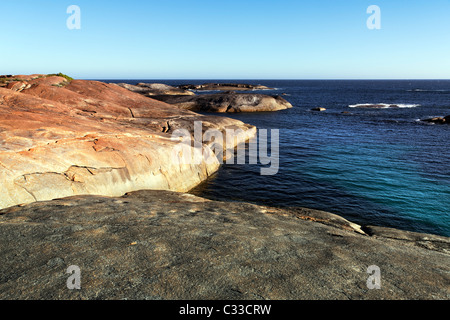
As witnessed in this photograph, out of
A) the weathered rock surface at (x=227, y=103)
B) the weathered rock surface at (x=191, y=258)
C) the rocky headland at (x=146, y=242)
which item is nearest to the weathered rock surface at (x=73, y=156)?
the rocky headland at (x=146, y=242)

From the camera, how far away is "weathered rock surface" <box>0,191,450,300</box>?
474cm

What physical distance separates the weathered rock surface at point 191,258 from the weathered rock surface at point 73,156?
1415 mm

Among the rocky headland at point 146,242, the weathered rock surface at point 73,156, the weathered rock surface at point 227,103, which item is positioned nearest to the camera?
the rocky headland at point 146,242

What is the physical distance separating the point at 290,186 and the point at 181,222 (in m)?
11.1

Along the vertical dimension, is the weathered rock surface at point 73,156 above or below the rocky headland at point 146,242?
above

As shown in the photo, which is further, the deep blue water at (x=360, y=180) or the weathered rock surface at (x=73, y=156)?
the deep blue water at (x=360, y=180)

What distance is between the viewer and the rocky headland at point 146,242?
4.84 meters

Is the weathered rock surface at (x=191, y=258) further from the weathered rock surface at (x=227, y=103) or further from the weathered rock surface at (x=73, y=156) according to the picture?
the weathered rock surface at (x=227, y=103)

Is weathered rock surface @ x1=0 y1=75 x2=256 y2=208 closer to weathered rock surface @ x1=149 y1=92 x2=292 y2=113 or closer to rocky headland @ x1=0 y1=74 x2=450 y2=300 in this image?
rocky headland @ x1=0 y1=74 x2=450 y2=300

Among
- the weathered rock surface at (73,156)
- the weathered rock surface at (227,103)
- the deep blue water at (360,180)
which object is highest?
the weathered rock surface at (227,103)

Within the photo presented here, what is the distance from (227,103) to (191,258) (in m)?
51.6

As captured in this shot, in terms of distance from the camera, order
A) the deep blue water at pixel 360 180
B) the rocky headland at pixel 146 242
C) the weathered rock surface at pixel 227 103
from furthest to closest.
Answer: the weathered rock surface at pixel 227 103 < the deep blue water at pixel 360 180 < the rocky headland at pixel 146 242
